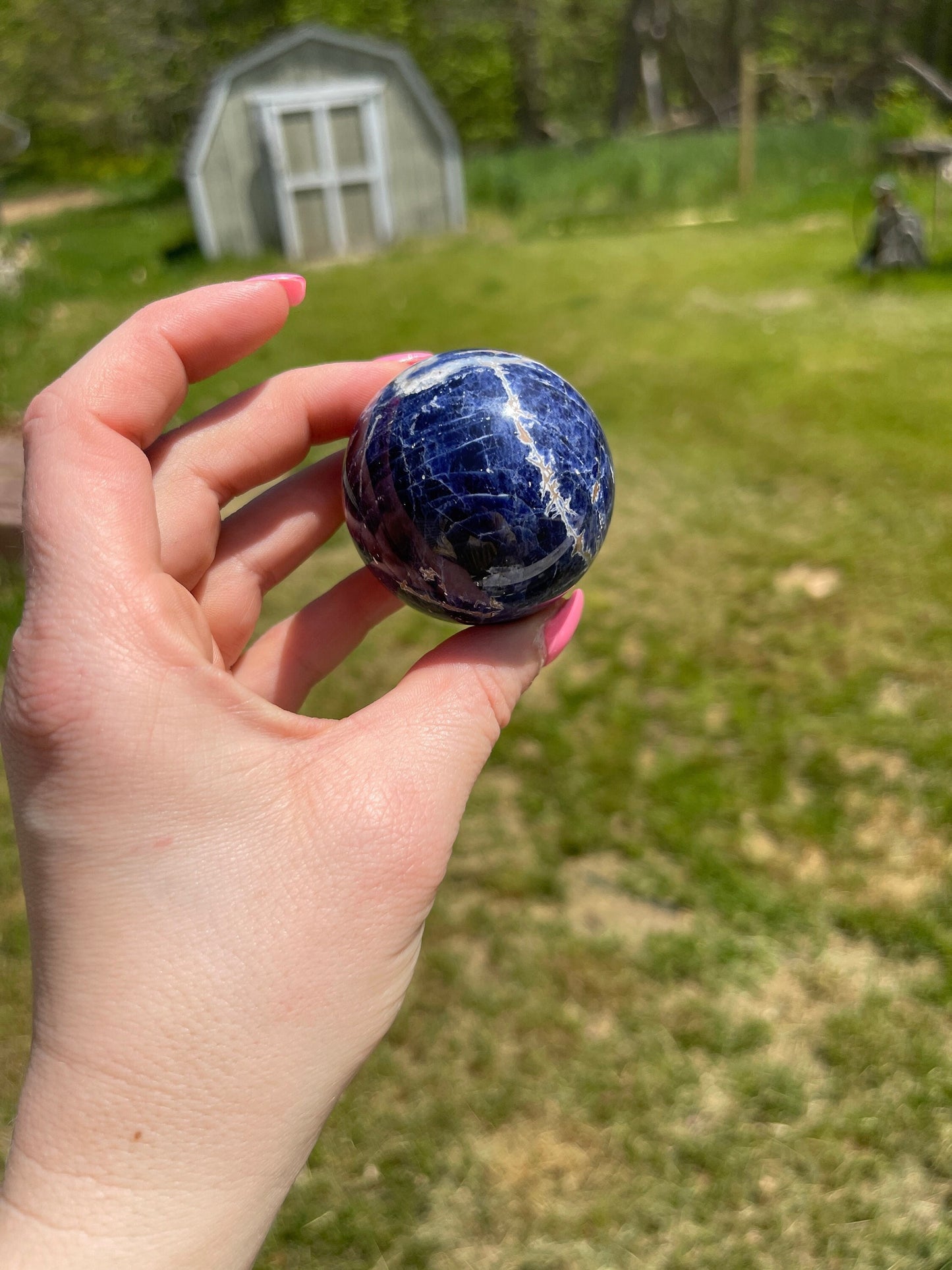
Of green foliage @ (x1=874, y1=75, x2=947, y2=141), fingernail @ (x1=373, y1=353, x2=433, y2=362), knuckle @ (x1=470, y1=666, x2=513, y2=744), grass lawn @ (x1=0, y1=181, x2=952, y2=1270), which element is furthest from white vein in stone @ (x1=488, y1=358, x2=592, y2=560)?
green foliage @ (x1=874, y1=75, x2=947, y2=141)

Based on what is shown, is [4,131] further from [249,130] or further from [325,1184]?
[325,1184]

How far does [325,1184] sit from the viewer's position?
2.46 m

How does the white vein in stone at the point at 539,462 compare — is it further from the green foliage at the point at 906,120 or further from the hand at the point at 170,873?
the green foliage at the point at 906,120

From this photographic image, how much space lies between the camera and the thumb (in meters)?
1.72

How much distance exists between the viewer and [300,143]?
36.4ft

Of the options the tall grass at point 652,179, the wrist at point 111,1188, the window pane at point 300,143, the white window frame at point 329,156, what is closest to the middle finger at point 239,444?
the wrist at point 111,1188

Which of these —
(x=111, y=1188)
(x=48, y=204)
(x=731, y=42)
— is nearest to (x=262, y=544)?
(x=111, y=1188)

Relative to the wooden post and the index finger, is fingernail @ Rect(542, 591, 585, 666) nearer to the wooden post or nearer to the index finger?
the index finger

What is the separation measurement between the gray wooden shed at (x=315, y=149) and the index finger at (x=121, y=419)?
10.2 meters

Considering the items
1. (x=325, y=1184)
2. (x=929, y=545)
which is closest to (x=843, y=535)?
(x=929, y=545)

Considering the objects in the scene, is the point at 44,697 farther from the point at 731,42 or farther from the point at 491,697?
the point at 731,42

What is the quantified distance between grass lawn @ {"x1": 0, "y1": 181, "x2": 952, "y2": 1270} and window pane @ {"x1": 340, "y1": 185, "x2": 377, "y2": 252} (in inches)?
291

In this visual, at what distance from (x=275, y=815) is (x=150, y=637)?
377 mm

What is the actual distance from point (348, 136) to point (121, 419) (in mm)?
10975
